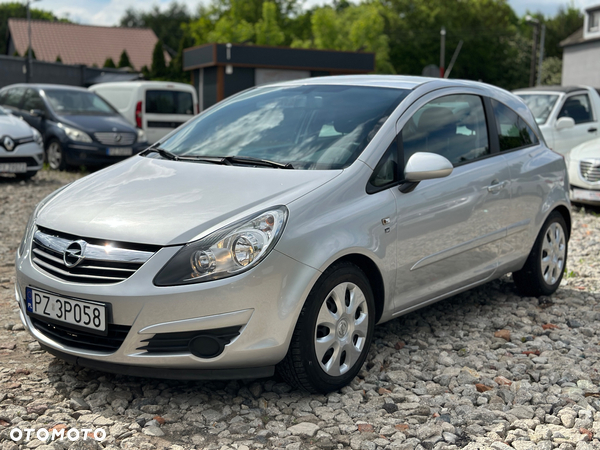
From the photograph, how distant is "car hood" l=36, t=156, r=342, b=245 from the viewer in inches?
127

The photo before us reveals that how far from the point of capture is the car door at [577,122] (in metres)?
11.9

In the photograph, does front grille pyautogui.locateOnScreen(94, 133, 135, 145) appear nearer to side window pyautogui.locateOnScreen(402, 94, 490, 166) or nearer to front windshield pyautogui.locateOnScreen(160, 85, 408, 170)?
front windshield pyautogui.locateOnScreen(160, 85, 408, 170)

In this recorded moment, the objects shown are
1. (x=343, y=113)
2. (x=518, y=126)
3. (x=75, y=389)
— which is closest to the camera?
(x=75, y=389)

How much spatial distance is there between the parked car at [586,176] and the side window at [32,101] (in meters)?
9.57

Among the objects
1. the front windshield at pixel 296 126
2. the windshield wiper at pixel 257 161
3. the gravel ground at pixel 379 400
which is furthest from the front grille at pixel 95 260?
the front windshield at pixel 296 126

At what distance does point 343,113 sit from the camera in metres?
4.21

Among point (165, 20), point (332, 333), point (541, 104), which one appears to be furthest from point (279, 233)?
point (165, 20)

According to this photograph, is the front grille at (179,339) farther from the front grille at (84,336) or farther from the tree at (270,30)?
the tree at (270,30)

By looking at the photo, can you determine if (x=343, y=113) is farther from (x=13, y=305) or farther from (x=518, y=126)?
(x=13, y=305)

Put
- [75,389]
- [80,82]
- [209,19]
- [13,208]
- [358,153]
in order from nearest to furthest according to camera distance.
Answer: [75,389] < [358,153] < [13,208] < [80,82] < [209,19]

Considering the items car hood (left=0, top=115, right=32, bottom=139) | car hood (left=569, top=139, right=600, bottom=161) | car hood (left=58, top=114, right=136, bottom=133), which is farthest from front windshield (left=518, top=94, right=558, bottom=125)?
car hood (left=0, top=115, right=32, bottom=139)

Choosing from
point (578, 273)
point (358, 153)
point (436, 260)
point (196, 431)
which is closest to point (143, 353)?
point (196, 431)

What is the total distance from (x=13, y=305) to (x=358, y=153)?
2718 millimetres

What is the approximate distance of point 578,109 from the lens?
12320mm
